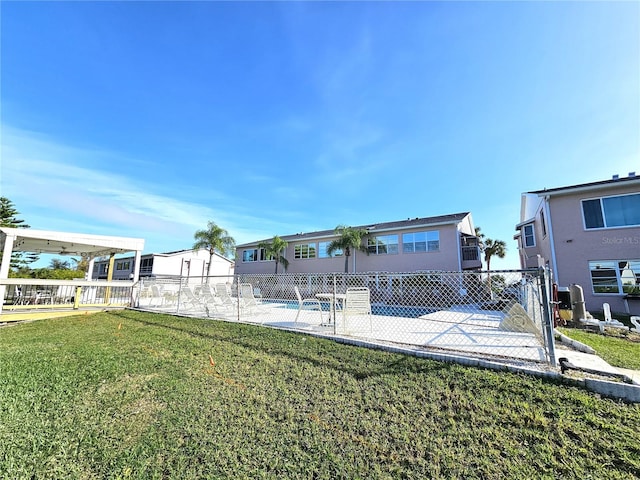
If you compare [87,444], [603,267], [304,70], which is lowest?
[87,444]

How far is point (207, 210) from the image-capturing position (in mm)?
27203

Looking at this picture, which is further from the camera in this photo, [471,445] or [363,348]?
[363,348]

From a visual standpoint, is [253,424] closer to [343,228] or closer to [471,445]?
[471,445]

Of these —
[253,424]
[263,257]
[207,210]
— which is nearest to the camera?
[253,424]

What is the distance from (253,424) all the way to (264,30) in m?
11.9

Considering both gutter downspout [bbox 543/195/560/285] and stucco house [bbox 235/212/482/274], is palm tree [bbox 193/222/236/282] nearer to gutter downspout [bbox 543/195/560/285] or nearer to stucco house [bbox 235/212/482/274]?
stucco house [bbox 235/212/482/274]

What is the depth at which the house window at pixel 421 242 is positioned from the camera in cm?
1688

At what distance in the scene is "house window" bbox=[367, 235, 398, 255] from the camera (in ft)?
60.6

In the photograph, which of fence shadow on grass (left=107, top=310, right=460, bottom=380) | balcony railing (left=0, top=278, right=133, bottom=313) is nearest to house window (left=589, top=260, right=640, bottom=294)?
fence shadow on grass (left=107, top=310, right=460, bottom=380)

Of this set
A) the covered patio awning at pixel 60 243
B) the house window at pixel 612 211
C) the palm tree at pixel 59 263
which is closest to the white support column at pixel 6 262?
the covered patio awning at pixel 60 243

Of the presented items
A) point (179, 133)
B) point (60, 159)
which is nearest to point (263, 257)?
point (179, 133)

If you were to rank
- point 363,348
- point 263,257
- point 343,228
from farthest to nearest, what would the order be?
point 263,257, point 343,228, point 363,348

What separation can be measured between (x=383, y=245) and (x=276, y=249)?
904 cm

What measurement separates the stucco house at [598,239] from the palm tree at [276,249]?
1694cm
